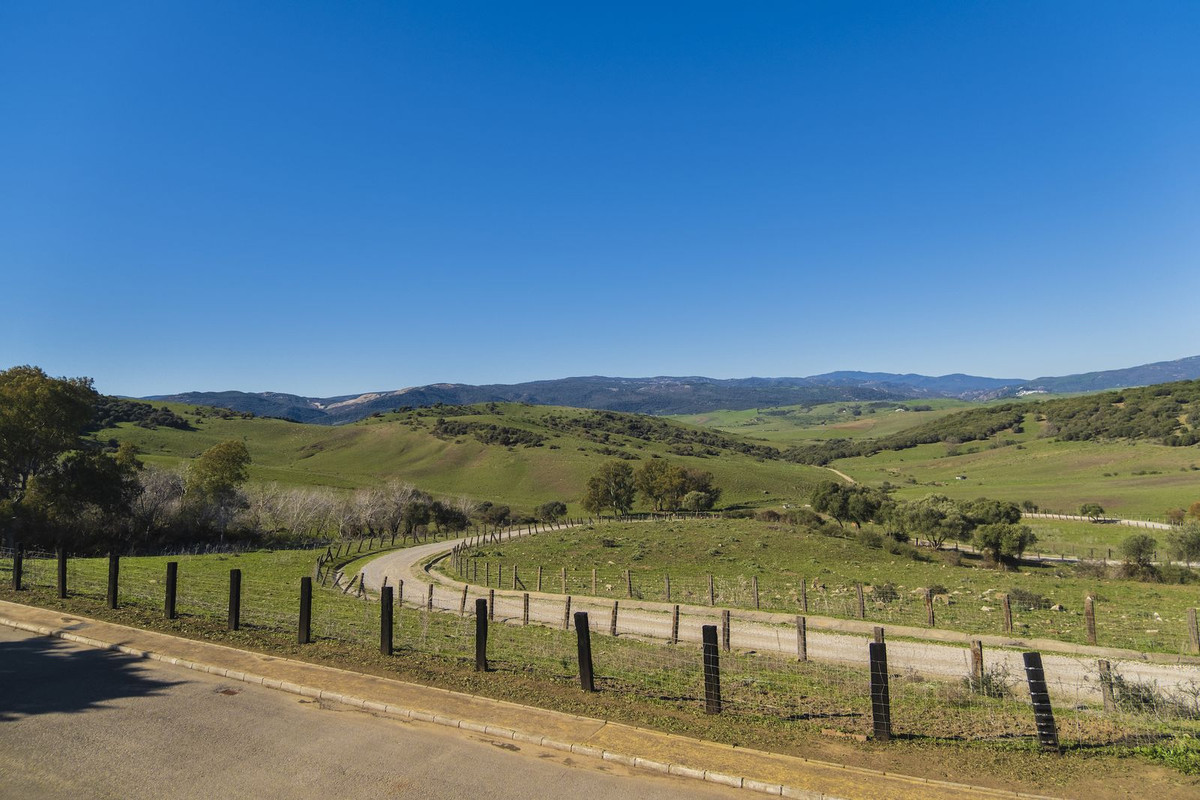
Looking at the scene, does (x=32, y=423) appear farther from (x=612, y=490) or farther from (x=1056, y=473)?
(x=1056, y=473)

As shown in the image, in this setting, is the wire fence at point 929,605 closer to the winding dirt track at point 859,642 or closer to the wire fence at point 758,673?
the winding dirt track at point 859,642

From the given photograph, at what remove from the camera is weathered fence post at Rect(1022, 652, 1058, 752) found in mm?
8789

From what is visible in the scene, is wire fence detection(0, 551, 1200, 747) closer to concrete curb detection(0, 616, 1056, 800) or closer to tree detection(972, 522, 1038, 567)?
concrete curb detection(0, 616, 1056, 800)

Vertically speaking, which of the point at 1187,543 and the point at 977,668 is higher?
the point at 977,668

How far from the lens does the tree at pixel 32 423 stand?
140 ft

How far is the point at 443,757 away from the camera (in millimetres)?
8664

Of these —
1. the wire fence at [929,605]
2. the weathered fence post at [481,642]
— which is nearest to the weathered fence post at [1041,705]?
the weathered fence post at [481,642]

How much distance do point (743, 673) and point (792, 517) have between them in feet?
210

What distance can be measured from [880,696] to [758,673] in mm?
5945

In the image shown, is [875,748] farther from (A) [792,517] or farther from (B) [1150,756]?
(A) [792,517]

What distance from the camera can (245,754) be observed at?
8.71 m

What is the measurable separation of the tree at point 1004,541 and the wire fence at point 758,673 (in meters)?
40.4

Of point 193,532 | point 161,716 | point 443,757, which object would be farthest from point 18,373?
point 443,757

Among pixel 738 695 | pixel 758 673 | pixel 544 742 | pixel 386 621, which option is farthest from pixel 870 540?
pixel 544 742
